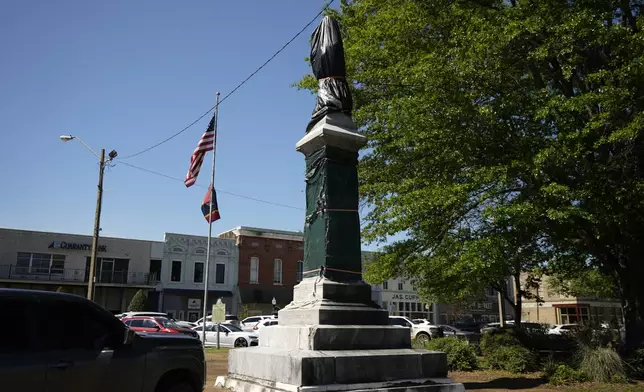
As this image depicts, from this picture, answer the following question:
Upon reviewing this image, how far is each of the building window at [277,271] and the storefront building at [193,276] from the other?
11.9 feet

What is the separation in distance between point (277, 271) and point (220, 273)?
5.34 m

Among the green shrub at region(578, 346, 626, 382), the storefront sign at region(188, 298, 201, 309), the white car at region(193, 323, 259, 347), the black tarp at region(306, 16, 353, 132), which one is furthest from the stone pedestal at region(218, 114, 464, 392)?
the storefront sign at region(188, 298, 201, 309)

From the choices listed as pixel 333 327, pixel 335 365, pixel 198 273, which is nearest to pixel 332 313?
pixel 333 327

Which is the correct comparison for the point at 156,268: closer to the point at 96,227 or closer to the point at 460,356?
the point at 96,227

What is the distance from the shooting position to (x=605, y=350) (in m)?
12.8

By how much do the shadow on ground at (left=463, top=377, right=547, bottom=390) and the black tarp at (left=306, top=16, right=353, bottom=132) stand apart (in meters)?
7.18

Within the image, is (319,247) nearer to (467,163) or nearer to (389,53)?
(467,163)

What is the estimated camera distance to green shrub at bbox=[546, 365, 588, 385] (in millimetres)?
12180

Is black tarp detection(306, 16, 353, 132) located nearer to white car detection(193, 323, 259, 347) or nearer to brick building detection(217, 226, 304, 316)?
white car detection(193, 323, 259, 347)

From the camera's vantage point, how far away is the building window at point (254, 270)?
4825cm

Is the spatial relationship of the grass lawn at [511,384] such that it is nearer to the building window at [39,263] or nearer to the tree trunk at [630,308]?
the tree trunk at [630,308]

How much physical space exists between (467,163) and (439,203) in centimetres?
188

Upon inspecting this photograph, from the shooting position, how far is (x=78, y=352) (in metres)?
6.24

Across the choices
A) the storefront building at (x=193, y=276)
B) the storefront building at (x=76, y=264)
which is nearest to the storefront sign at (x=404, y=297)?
the storefront building at (x=193, y=276)
